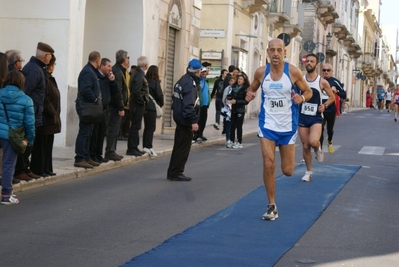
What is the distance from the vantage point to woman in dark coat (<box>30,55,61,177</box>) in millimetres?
11797

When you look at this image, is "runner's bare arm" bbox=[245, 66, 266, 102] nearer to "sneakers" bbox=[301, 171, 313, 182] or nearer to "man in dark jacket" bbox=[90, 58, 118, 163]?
"sneakers" bbox=[301, 171, 313, 182]

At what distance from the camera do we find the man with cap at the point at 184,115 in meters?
12.5

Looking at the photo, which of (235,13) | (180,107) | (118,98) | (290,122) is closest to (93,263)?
(290,122)

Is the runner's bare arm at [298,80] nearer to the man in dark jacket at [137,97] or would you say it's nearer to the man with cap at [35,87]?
the man with cap at [35,87]

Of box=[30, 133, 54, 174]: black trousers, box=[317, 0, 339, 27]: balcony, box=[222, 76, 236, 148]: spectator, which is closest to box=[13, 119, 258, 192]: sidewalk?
box=[30, 133, 54, 174]: black trousers

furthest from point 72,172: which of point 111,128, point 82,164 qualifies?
point 111,128

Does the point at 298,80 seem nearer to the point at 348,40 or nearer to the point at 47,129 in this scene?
the point at 47,129

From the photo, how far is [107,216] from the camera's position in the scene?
9211mm

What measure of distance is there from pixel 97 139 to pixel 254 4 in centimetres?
2189

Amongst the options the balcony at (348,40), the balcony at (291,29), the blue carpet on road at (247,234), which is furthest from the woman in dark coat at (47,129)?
the balcony at (348,40)

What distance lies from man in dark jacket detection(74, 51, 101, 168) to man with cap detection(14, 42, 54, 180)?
1.54 m

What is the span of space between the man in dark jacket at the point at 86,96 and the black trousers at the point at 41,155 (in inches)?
46.1

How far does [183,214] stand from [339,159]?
26.8ft

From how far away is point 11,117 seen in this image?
984 cm
